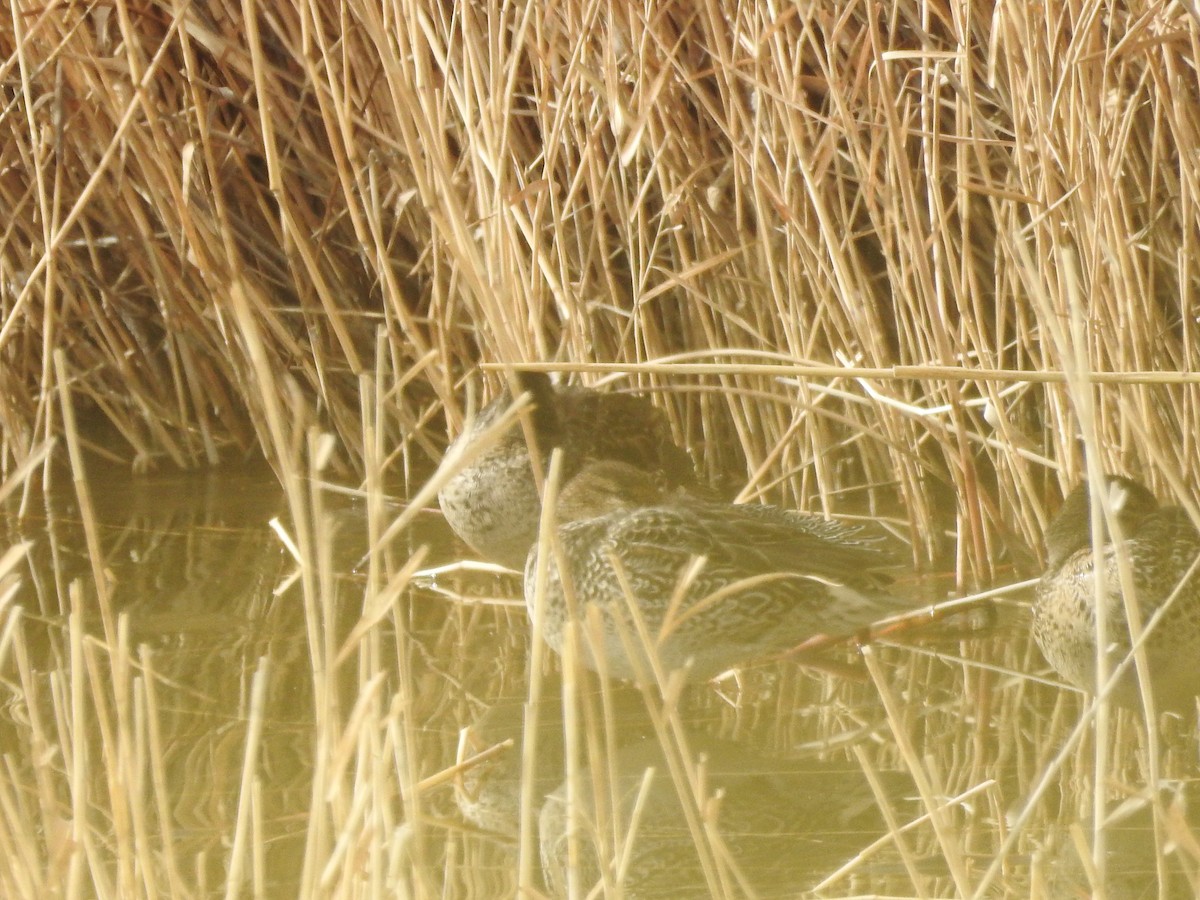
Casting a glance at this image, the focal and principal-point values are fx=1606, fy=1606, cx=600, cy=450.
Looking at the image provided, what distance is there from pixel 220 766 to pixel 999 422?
53.9 inches

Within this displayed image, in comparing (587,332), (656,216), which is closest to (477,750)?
(587,332)

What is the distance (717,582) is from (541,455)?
2.55ft

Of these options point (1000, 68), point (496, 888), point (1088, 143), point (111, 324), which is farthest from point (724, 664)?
point (111, 324)

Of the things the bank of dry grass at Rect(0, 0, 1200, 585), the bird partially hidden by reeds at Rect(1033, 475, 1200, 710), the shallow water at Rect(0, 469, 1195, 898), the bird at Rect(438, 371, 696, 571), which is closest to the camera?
the shallow water at Rect(0, 469, 1195, 898)

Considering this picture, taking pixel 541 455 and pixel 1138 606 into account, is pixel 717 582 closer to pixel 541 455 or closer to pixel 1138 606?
pixel 1138 606

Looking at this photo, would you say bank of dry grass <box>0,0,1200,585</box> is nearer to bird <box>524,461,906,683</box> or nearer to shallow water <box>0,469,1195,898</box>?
bird <box>524,461,906,683</box>

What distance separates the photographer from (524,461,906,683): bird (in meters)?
2.55

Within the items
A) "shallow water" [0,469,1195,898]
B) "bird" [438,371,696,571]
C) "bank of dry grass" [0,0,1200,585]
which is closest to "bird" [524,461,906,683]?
"shallow water" [0,469,1195,898]

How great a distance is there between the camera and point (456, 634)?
9.88 feet

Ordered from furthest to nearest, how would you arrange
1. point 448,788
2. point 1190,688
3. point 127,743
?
Result: point 1190,688, point 448,788, point 127,743

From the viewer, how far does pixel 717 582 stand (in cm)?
262

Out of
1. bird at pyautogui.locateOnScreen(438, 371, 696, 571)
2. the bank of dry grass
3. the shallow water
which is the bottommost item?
the shallow water

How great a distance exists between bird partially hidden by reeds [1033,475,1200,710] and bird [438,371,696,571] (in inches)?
41.8

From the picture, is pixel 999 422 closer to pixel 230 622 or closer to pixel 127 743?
pixel 230 622
